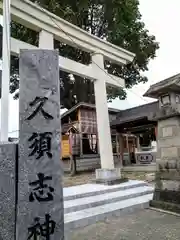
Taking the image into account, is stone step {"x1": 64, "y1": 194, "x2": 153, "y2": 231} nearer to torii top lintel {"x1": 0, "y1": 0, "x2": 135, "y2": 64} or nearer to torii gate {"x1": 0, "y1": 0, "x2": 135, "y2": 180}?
torii gate {"x1": 0, "y1": 0, "x2": 135, "y2": 180}

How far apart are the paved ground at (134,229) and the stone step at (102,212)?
14 cm

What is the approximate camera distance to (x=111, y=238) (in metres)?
3.65

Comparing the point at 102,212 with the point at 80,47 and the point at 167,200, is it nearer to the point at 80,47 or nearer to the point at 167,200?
the point at 167,200

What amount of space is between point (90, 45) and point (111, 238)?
622 centimetres

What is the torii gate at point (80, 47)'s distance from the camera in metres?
6.18

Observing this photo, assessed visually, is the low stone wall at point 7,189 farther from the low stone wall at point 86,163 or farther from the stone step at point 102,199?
the low stone wall at point 86,163

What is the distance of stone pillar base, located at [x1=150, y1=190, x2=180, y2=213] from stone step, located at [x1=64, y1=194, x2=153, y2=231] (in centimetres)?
28

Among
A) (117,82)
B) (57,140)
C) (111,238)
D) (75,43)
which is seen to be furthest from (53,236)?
(117,82)

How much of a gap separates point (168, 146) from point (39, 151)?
3753 millimetres

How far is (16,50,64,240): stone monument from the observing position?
2291mm

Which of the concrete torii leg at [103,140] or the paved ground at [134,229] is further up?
the concrete torii leg at [103,140]

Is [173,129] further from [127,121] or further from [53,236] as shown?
[127,121]

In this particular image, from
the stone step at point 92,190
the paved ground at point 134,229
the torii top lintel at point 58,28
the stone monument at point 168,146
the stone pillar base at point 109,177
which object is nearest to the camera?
the paved ground at point 134,229

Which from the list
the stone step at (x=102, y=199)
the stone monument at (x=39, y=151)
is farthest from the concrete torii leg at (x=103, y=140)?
the stone monument at (x=39, y=151)
